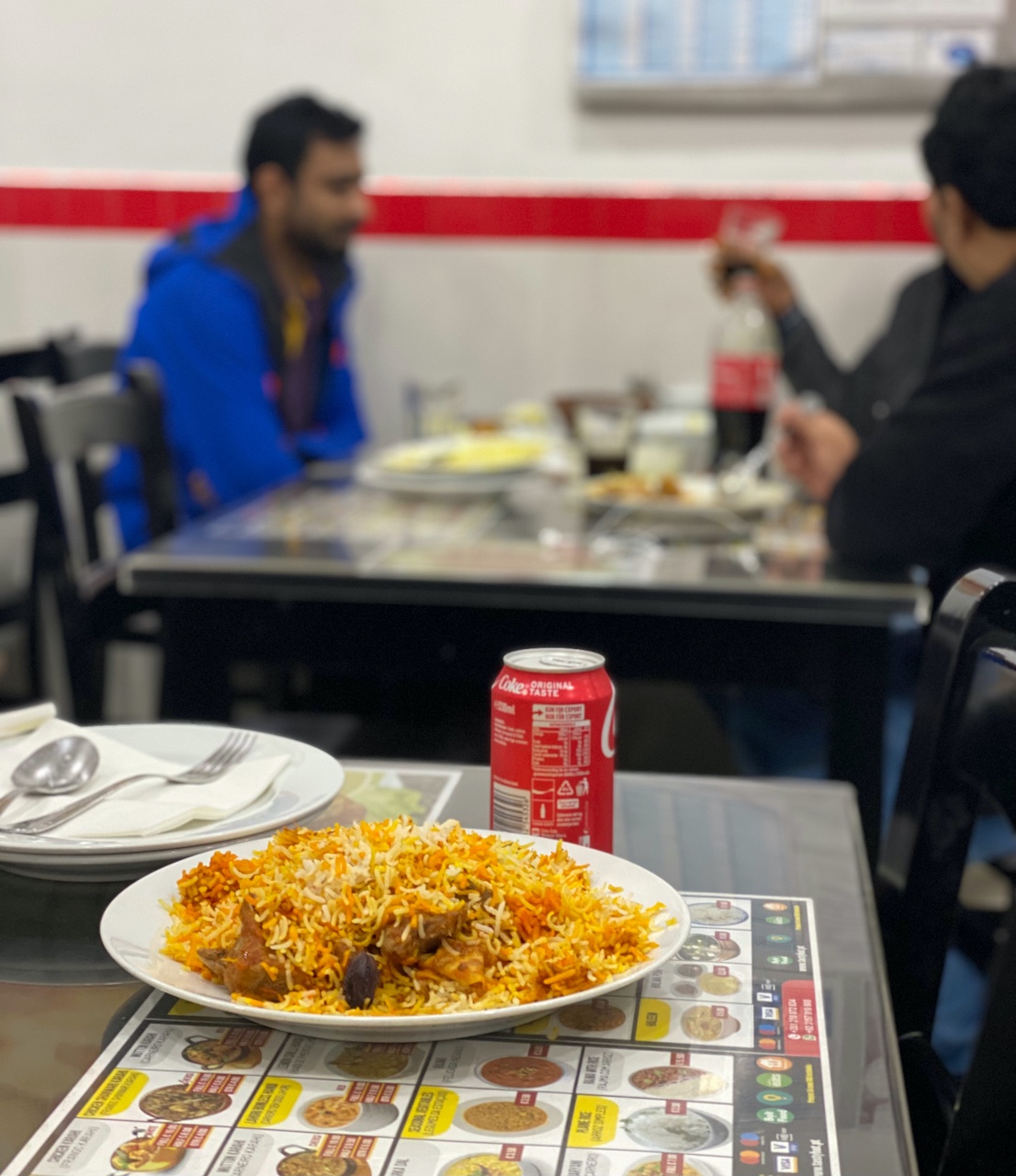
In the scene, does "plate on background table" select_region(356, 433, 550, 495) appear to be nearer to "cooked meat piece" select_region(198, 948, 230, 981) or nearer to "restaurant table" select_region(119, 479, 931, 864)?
"restaurant table" select_region(119, 479, 931, 864)

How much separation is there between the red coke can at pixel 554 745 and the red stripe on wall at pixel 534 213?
3.16 metres

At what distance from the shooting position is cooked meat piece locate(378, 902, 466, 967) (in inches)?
29.8

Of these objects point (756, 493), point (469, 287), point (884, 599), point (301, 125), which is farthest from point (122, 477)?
point (884, 599)

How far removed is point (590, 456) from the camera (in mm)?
2439

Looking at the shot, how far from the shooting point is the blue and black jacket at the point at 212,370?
321 centimetres

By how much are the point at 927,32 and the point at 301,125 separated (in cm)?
157

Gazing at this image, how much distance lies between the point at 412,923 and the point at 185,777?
32 cm

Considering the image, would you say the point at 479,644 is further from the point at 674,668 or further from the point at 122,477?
the point at 122,477

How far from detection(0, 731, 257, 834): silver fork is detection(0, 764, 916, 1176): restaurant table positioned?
42 mm

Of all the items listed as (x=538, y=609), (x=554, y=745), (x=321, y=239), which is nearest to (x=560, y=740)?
(x=554, y=745)

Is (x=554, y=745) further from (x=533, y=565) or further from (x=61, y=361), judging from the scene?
(x=61, y=361)

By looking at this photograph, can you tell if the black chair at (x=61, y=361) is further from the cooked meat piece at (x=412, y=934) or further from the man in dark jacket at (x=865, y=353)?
the cooked meat piece at (x=412, y=934)

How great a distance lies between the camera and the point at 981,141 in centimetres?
212

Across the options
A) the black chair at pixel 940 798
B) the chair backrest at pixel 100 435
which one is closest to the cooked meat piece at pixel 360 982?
the black chair at pixel 940 798
